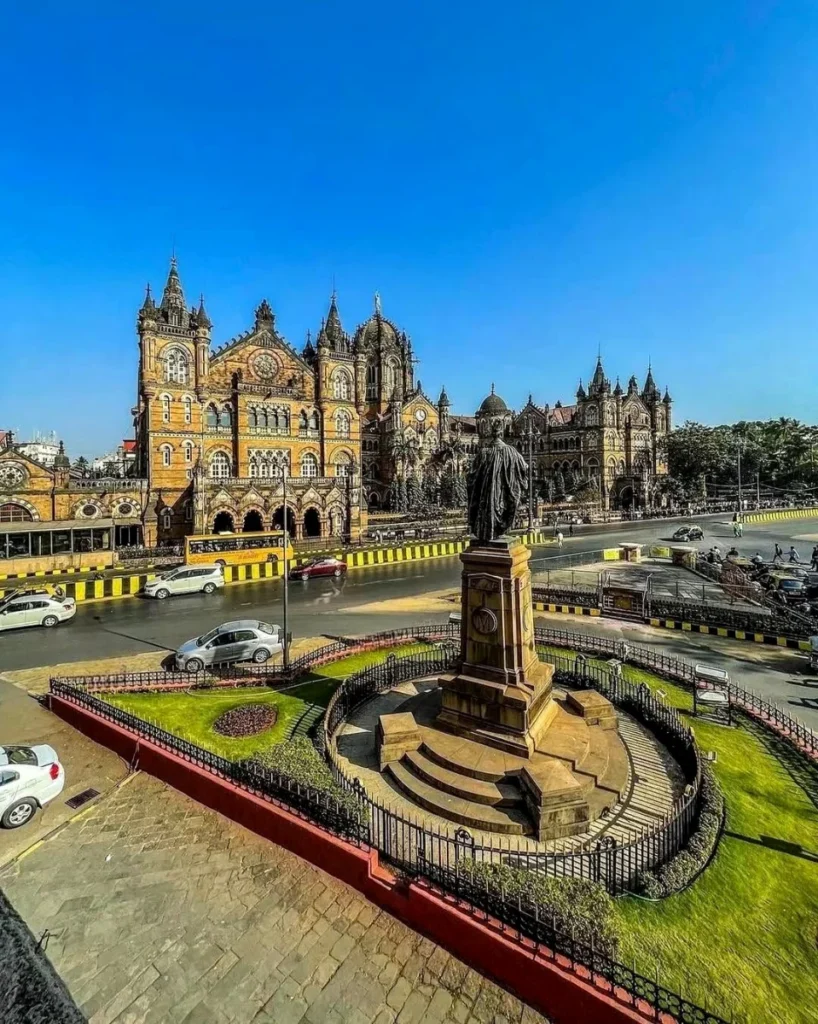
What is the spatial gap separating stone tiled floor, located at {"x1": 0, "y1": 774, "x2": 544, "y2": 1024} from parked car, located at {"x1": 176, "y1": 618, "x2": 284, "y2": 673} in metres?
7.34

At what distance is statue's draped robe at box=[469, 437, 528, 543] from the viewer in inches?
412

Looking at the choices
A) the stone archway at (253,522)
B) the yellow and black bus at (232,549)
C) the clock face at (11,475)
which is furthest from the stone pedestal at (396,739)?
the clock face at (11,475)

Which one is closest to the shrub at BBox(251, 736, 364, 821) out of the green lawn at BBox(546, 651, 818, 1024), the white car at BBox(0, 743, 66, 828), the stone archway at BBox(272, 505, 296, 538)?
the white car at BBox(0, 743, 66, 828)

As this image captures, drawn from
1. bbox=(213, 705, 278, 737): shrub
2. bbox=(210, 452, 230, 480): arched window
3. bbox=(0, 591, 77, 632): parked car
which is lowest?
bbox=(213, 705, 278, 737): shrub

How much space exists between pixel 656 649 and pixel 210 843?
50.1ft

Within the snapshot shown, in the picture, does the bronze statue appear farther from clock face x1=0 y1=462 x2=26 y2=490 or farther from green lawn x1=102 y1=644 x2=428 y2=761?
clock face x1=0 y1=462 x2=26 y2=490

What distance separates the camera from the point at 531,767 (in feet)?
28.7

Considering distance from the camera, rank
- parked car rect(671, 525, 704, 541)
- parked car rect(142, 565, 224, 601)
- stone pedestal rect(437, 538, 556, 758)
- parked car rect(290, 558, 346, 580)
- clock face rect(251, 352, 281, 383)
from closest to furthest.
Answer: stone pedestal rect(437, 538, 556, 758) < parked car rect(142, 565, 224, 601) < parked car rect(290, 558, 346, 580) < parked car rect(671, 525, 704, 541) < clock face rect(251, 352, 281, 383)

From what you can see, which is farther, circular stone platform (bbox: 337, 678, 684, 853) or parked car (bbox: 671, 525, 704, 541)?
parked car (bbox: 671, 525, 704, 541)

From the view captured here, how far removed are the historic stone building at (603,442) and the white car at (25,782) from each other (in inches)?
2813

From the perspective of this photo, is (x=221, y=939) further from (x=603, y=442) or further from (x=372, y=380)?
(x=603, y=442)

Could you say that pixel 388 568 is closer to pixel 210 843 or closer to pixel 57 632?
pixel 57 632

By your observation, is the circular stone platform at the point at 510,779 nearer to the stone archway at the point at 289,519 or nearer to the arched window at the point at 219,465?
the stone archway at the point at 289,519

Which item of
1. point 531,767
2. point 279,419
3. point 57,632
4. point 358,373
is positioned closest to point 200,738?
point 531,767
